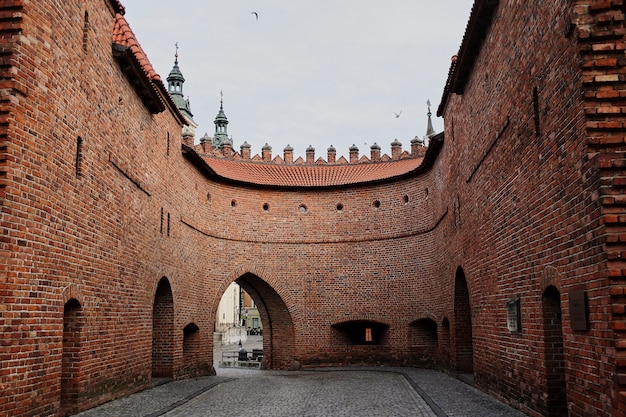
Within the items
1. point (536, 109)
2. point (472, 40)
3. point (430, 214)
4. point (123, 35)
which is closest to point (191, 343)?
point (430, 214)

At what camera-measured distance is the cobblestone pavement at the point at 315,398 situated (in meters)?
9.73

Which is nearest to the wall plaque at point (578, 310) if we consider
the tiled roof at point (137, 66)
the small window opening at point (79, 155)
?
the small window opening at point (79, 155)

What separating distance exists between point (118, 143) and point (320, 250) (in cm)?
1089

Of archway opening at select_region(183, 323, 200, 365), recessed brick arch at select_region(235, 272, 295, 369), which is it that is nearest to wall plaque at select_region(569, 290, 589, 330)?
archway opening at select_region(183, 323, 200, 365)

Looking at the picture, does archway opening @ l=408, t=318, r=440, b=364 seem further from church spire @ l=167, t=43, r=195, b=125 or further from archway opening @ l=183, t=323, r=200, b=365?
church spire @ l=167, t=43, r=195, b=125

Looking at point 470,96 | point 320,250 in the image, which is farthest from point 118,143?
point 320,250

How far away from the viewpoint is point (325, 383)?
591 inches

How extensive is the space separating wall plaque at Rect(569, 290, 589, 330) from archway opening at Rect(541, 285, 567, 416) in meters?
1.10

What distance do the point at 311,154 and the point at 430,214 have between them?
21.1 ft

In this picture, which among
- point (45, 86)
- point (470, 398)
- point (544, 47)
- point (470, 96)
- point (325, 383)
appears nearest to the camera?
point (544, 47)

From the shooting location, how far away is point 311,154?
23.4 meters

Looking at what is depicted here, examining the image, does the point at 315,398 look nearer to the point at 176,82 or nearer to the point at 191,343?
the point at 191,343

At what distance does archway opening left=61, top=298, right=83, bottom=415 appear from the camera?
29.8ft

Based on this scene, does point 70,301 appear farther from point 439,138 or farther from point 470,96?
point 439,138
